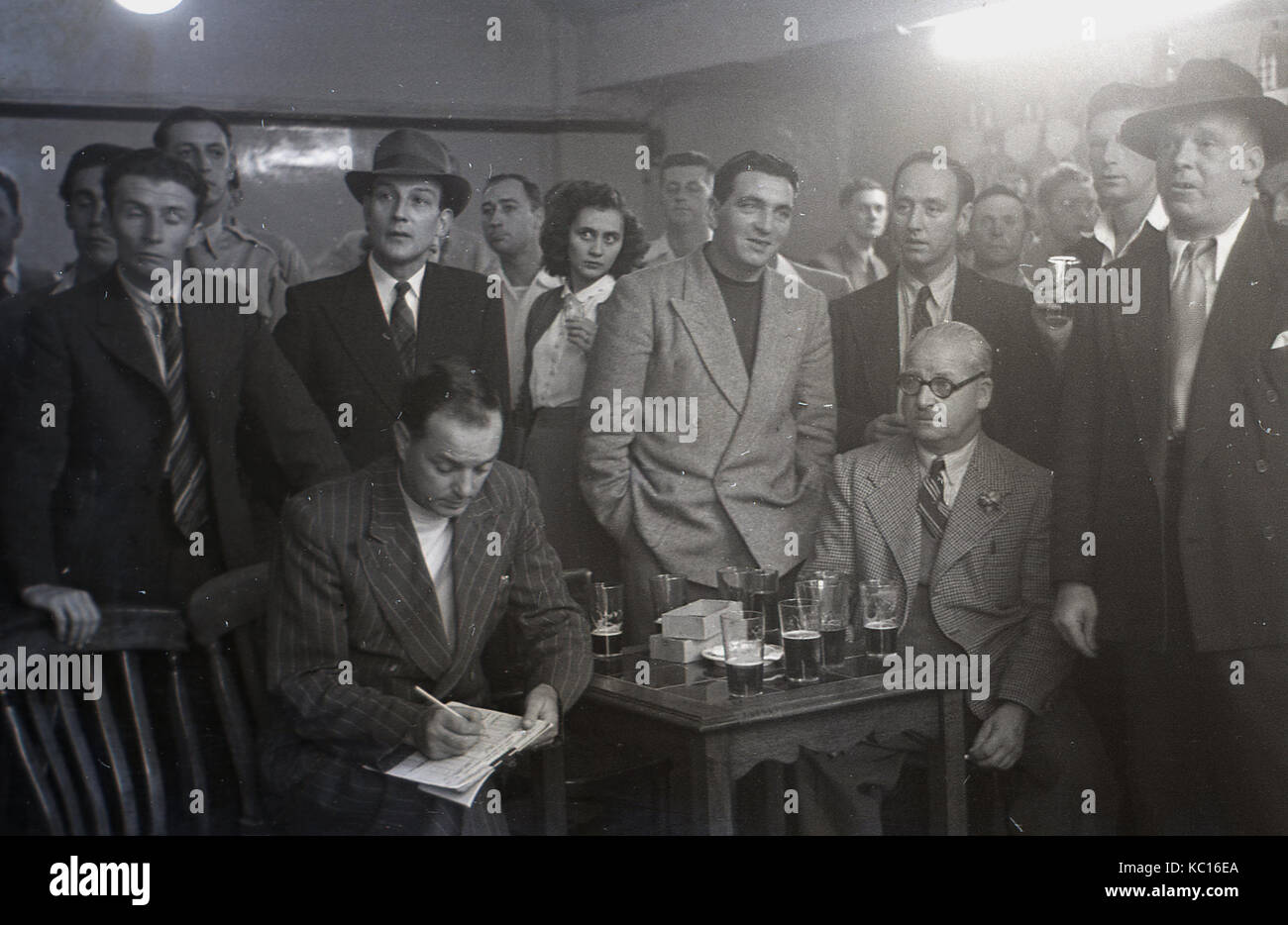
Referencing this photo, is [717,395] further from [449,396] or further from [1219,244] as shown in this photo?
[1219,244]

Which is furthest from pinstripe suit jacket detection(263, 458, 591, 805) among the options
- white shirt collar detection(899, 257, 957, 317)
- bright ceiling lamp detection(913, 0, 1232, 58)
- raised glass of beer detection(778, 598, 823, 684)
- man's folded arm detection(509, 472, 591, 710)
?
bright ceiling lamp detection(913, 0, 1232, 58)

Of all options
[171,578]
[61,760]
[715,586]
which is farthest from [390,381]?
[61,760]

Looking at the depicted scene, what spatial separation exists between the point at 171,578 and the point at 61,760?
544 millimetres

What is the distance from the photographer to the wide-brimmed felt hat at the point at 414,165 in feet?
11.2

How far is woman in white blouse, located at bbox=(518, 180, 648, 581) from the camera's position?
135 inches

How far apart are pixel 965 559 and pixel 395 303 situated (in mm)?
1595

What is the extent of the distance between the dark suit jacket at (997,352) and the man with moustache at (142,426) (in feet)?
4.57

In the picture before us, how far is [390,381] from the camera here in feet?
11.1

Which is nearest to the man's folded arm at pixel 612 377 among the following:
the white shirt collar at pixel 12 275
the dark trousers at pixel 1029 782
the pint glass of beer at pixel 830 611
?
the pint glass of beer at pixel 830 611

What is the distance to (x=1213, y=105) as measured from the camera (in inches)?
133

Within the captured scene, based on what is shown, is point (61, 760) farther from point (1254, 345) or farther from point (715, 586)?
point (1254, 345)

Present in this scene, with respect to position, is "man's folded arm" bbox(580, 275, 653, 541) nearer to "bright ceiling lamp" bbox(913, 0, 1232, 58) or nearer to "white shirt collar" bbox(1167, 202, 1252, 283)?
"bright ceiling lamp" bbox(913, 0, 1232, 58)

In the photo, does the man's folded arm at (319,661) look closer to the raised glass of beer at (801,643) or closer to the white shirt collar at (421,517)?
the white shirt collar at (421,517)

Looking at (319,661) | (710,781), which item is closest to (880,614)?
(710,781)
